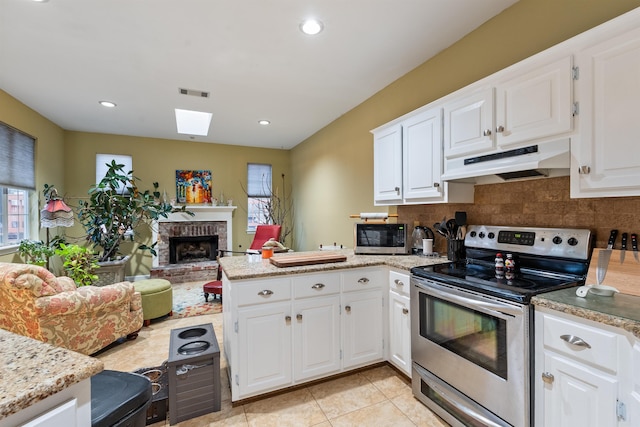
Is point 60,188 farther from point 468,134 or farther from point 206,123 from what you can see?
point 468,134

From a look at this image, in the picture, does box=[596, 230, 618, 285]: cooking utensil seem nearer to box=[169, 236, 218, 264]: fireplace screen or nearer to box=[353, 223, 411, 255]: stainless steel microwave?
box=[353, 223, 411, 255]: stainless steel microwave

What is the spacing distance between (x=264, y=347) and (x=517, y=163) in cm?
198

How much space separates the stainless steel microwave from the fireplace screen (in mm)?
4067

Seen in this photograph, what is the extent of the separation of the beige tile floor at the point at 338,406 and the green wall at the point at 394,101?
1.70 m

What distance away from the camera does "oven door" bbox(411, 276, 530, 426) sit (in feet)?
4.75

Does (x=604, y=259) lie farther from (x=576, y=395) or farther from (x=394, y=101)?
(x=394, y=101)

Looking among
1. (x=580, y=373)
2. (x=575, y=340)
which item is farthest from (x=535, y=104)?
(x=580, y=373)

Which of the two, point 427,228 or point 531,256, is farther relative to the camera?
point 427,228

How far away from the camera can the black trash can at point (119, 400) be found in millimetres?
996

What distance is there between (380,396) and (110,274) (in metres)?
4.19

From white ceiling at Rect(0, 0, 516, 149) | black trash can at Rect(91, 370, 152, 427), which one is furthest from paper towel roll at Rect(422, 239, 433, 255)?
black trash can at Rect(91, 370, 152, 427)

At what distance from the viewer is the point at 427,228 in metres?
2.69

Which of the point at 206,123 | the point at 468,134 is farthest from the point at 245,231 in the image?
the point at 468,134

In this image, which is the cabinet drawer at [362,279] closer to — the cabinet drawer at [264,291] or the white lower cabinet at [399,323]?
the white lower cabinet at [399,323]
